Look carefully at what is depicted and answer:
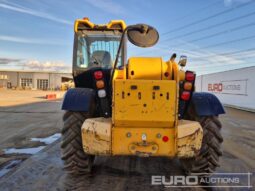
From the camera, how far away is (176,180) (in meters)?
4.48

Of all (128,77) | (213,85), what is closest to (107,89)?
(128,77)

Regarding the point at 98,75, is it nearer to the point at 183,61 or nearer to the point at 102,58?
the point at 183,61

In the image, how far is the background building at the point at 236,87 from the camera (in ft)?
57.3

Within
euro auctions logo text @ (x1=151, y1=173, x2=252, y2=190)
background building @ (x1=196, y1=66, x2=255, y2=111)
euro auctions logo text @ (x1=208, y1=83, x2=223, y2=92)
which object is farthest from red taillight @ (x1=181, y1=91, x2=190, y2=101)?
euro auctions logo text @ (x1=208, y1=83, x2=223, y2=92)

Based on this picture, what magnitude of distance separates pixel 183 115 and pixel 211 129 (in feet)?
1.57

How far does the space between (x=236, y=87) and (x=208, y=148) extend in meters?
17.0

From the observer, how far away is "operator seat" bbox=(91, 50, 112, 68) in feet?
19.0

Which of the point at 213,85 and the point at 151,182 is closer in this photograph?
the point at 151,182

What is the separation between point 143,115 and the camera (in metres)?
3.59

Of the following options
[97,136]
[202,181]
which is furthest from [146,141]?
[202,181]

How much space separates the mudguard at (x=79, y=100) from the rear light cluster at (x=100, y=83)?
0.31 m

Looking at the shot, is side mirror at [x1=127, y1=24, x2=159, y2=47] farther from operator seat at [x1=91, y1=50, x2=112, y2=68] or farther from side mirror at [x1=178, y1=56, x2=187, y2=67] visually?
operator seat at [x1=91, y1=50, x2=112, y2=68]

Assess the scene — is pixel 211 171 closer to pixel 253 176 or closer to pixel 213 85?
pixel 253 176

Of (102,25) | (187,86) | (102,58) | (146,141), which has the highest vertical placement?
(102,25)
